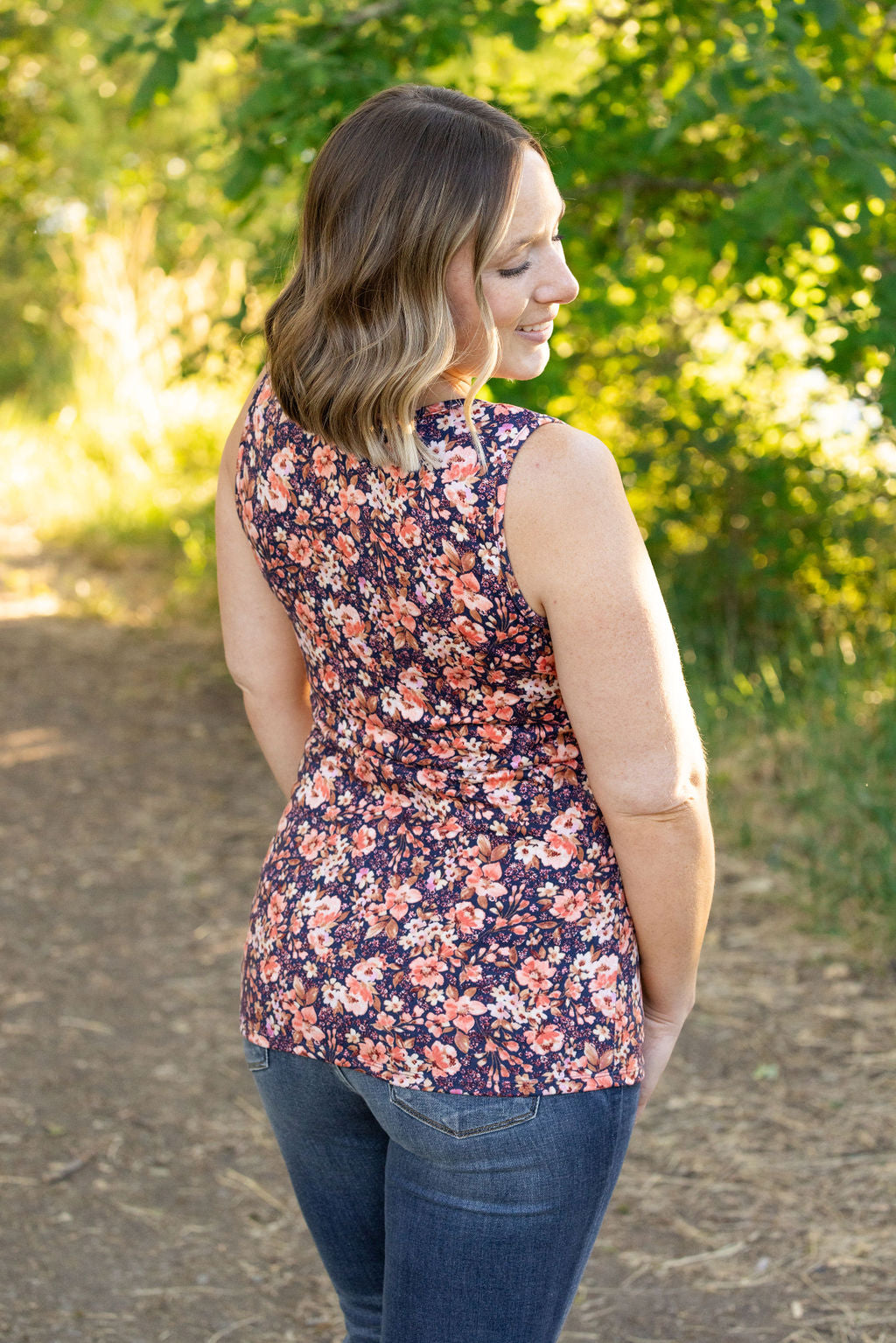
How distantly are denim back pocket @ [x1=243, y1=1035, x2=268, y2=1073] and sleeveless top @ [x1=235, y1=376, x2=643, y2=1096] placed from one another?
2cm

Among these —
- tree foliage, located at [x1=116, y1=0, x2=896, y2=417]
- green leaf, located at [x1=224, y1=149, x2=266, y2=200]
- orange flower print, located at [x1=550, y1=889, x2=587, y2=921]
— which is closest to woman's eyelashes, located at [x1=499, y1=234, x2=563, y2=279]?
orange flower print, located at [x1=550, y1=889, x2=587, y2=921]

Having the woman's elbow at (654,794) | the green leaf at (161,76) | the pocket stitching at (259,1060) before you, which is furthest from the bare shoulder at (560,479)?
the green leaf at (161,76)

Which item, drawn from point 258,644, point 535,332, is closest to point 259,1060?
point 258,644

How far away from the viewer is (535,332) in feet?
4.36

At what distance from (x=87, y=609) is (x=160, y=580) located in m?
0.61

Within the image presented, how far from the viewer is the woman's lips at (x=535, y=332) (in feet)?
4.33

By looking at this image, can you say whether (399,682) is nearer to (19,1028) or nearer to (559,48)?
(19,1028)

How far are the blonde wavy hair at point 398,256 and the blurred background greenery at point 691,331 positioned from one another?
51 centimetres

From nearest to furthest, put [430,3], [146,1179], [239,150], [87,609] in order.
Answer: [146,1179], [430,3], [239,150], [87,609]

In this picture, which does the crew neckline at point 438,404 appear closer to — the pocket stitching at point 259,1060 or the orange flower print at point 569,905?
the orange flower print at point 569,905

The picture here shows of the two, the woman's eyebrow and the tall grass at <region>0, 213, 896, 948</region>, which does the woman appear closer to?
the woman's eyebrow

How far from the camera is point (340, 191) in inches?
48.3

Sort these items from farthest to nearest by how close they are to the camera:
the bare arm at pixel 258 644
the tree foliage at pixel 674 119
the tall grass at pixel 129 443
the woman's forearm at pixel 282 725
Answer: the tall grass at pixel 129 443, the tree foliage at pixel 674 119, the woman's forearm at pixel 282 725, the bare arm at pixel 258 644

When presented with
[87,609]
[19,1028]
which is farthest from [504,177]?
[87,609]
